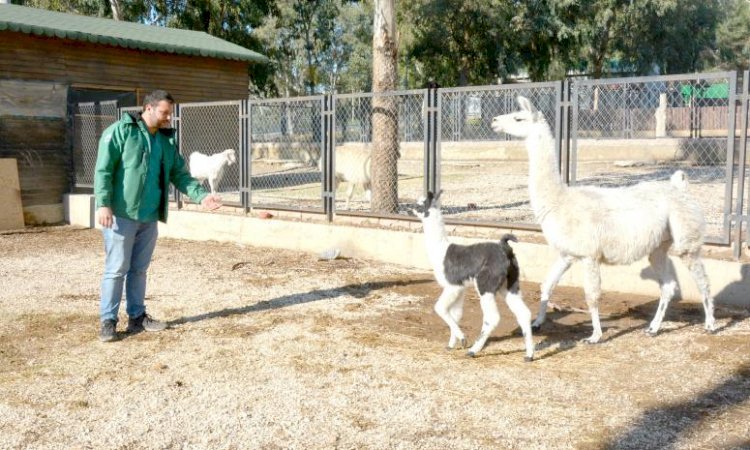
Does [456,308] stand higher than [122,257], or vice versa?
[122,257]

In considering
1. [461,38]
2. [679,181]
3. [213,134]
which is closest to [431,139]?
[679,181]

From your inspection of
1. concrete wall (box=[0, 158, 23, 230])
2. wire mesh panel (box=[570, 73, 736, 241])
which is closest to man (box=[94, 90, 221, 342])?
wire mesh panel (box=[570, 73, 736, 241])

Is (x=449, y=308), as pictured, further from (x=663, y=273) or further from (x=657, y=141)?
(x=657, y=141)

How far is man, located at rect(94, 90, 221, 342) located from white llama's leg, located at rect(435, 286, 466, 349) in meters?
2.48

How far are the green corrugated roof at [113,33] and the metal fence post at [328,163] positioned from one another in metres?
7.31

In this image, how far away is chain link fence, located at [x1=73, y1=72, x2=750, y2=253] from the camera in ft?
27.3

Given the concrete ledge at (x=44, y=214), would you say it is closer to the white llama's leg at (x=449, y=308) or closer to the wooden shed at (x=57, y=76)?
the wooden shed at (x=57, y=76)

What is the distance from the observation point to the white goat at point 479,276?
5227 mm

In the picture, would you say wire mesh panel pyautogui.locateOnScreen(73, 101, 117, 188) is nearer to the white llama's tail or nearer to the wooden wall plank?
the wooden wall plank

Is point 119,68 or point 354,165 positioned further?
point 119,68

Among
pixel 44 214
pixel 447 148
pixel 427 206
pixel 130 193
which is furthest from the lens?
pixel 447 148

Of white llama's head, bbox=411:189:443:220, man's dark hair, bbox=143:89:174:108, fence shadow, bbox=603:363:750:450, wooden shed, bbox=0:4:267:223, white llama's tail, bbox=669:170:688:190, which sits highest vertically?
wooden shed, bbox=0:4:267:223

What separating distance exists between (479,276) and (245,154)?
283 inches

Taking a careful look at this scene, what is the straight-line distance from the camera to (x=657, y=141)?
24438 mm
